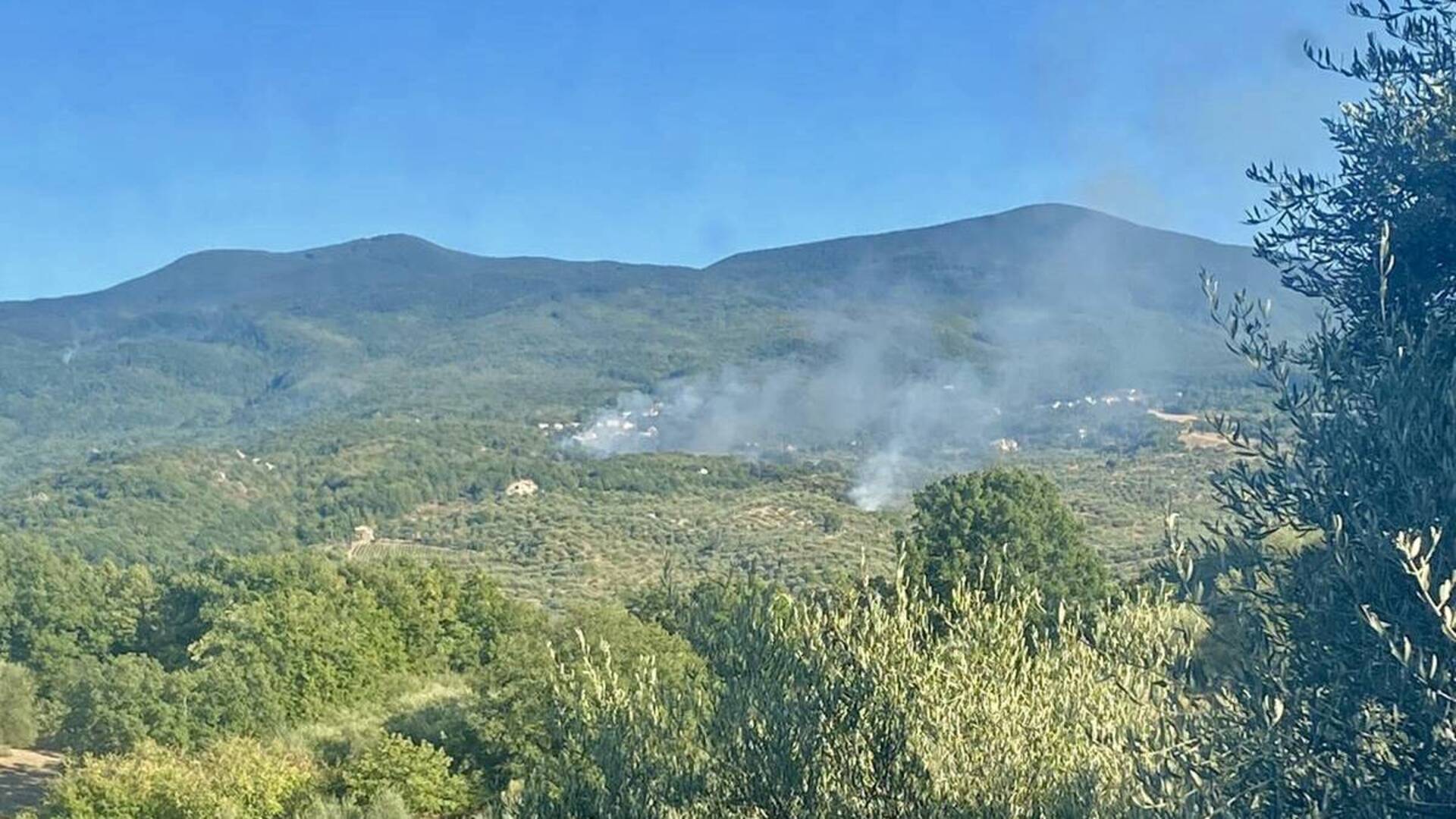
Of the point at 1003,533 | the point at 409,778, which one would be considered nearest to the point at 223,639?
the point at 409,778

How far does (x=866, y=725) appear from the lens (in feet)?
30.5

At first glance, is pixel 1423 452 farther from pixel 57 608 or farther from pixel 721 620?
pixel 57 608

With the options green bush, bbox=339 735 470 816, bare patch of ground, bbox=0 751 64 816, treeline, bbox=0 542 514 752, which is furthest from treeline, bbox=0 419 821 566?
green bush, bbox=339 735 470 816

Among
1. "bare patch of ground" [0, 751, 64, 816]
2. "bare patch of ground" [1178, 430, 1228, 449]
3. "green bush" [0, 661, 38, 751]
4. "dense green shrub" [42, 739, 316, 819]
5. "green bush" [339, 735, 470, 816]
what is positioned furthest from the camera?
"bare patch of ground" [1178, 430, 1228, 449]

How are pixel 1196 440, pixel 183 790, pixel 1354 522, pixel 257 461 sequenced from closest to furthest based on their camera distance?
1. pixel 1354 522
2. pixel 183 790
3. pixel 1196 440
4. pixel 257 461

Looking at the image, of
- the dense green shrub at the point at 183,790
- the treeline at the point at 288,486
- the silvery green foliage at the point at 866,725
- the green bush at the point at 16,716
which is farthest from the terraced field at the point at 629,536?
the silvery green foliage at the point at 866,725

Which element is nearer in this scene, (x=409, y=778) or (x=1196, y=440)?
(x=409, y=778)

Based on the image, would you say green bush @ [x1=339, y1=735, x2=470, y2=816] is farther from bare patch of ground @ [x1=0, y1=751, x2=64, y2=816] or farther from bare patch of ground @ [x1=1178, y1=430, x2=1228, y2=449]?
bare patch of ground @ [x1=1178, y1=430, x2=1228, y2=449]

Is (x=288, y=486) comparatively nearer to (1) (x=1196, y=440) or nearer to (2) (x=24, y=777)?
(1) (x=1196, y=440)

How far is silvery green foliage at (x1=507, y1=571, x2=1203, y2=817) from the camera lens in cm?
892

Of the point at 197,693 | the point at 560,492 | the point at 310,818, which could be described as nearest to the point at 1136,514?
the point at 560,492

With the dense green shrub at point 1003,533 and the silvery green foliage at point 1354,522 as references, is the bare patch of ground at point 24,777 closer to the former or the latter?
the dense green shrub at point 1003,533

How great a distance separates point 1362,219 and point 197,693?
113ft

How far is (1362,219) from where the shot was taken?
770 centimetres
